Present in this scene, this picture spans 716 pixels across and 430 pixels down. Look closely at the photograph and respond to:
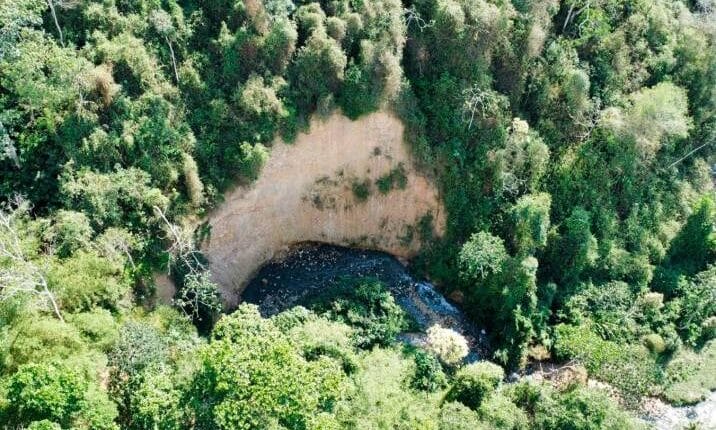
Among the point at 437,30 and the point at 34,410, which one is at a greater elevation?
the point at 437,30

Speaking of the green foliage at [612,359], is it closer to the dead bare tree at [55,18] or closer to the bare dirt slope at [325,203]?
the bare dirt slope at [325,203]

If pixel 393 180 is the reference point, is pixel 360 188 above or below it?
below

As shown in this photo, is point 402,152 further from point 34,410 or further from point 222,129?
point 34,410

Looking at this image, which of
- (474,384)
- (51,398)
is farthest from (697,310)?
(51,398)

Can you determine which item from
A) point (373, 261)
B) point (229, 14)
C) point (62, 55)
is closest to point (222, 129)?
point (229, 14)

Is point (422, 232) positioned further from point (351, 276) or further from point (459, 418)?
point (459, 418)
